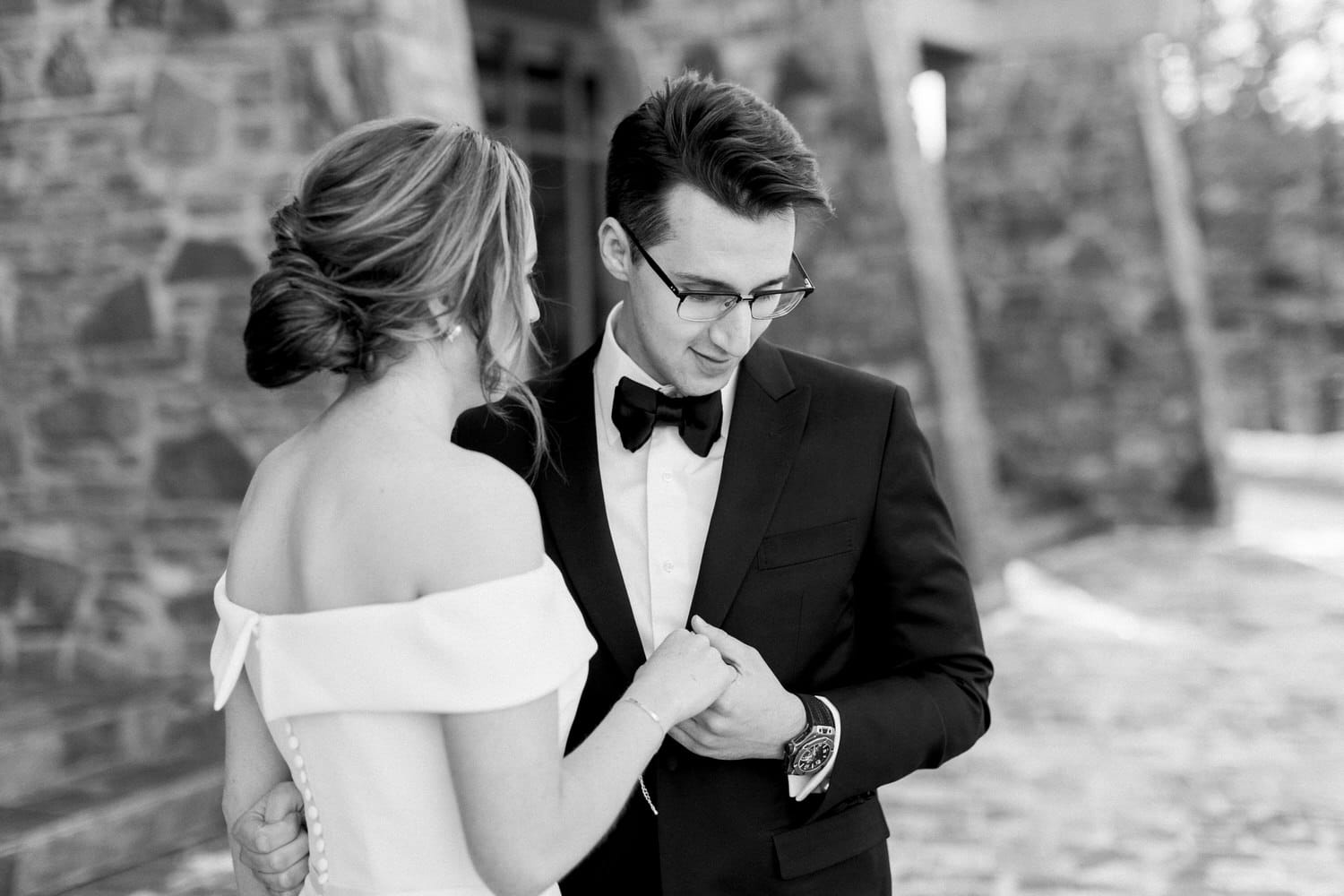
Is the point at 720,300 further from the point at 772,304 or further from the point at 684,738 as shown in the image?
the point at 684,738

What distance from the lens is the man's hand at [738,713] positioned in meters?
1.76

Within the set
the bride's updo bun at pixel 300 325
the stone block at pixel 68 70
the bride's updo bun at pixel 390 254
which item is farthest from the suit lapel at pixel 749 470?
the stone block at pixel 68 70

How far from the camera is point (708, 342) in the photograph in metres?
2.06

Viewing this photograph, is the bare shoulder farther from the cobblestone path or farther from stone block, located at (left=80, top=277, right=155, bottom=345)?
stone block, located at (left=80, top=277, right=155, bottom=345)

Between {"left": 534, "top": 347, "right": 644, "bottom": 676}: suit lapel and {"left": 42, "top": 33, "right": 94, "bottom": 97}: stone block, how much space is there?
3805 millimetres

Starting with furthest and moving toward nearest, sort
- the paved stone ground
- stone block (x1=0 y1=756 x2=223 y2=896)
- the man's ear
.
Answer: the paved stone ground < stone block (x1=0 y1=756 x2=223 y2=896) < the man's ear

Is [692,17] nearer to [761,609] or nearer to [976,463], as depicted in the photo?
[976,463]

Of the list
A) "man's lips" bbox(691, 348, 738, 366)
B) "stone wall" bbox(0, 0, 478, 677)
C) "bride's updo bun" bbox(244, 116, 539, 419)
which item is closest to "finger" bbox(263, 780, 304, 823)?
"bride's updo bun" bbox(244, 116, 539, 419)

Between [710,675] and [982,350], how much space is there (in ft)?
34.8

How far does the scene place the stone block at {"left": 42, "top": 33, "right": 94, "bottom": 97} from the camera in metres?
5.17

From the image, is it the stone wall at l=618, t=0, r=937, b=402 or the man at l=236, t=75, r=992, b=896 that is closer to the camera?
the man at l=236, t=75, r=992, b=896

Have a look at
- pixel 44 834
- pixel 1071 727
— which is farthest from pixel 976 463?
pixel 44 834

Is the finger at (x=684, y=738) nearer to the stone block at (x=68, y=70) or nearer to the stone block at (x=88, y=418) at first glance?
the stone block at (x=88, y=418)

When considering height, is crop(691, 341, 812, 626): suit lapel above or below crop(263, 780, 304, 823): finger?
above
